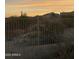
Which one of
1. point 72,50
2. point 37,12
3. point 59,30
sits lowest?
point 72,50

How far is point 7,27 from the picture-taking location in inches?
152

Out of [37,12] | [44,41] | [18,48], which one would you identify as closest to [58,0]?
[37,12]

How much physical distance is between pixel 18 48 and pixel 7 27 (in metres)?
0.31

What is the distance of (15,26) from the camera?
3.90 meters

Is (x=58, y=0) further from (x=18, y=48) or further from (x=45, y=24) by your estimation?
(x=18, y=48)

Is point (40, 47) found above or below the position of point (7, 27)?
below

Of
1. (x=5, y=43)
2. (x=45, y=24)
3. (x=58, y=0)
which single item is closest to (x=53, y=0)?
(x=58, y=0)

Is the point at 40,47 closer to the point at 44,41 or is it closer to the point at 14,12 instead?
the point at 44,41

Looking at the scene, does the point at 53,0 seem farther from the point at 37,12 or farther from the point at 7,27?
the point at 7,27

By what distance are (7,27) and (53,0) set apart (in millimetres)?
700

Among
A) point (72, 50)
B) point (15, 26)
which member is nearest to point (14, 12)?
point (15, 26)

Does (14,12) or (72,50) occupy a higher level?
(14,12)

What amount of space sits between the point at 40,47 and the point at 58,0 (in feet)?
2.17

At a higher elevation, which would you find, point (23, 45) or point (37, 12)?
point (37, 12)
